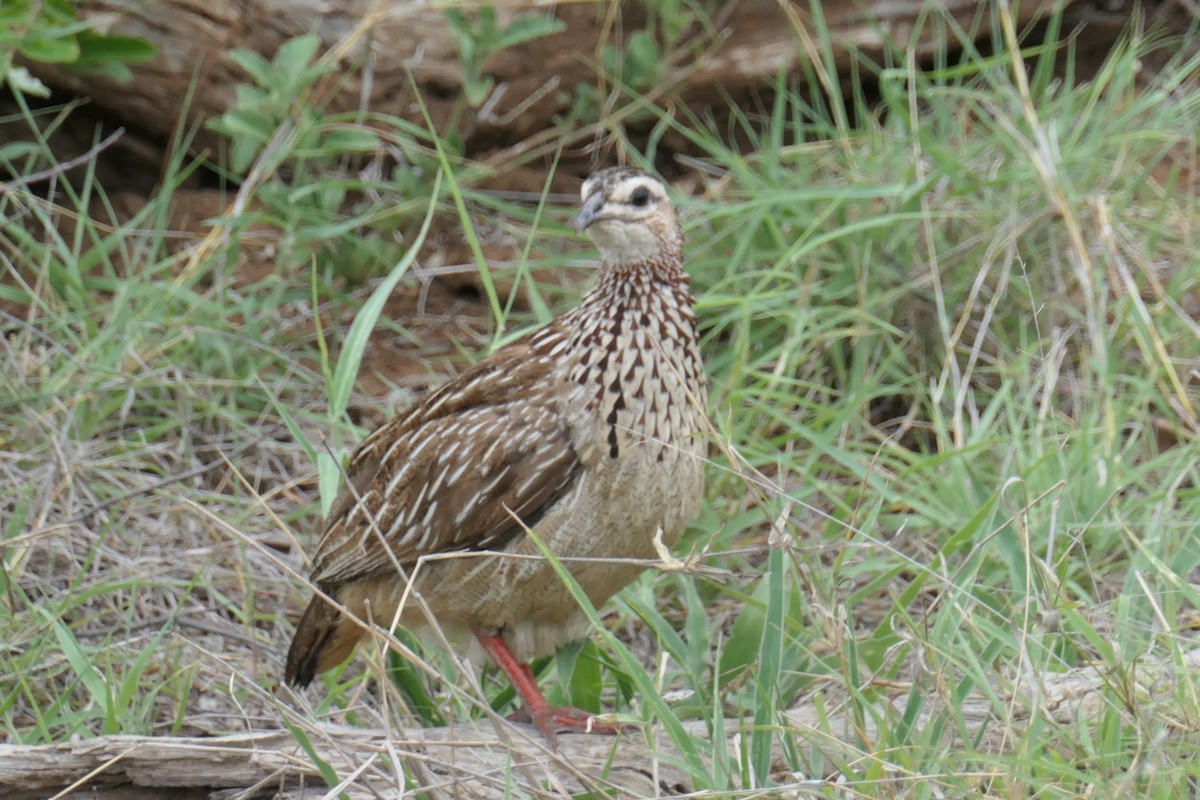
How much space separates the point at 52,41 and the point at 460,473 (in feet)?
6.78

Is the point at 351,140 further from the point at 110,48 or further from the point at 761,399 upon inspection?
the point at 761,399

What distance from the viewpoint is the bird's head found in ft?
10.7

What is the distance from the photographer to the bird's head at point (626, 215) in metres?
3.27

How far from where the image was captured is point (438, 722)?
11.1 ft

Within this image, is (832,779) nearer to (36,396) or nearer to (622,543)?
(622,543)

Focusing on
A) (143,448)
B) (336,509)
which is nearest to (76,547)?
(143,448)

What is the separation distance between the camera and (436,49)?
5180 millimetres

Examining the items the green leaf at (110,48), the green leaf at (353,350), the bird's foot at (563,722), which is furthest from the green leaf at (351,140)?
the bird's foot at (563,722)

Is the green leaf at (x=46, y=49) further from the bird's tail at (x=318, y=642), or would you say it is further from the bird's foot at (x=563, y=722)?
the bird's foot at (x=563, y=722)

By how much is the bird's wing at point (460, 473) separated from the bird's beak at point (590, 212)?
0.30 meters

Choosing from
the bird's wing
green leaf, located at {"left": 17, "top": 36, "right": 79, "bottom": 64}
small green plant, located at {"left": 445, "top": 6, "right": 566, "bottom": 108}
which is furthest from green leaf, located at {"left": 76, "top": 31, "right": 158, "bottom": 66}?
the bird's wing

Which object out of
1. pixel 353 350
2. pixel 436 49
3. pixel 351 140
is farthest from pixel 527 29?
pixel 353 350

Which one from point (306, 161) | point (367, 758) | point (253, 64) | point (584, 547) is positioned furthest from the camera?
point (306, 161)

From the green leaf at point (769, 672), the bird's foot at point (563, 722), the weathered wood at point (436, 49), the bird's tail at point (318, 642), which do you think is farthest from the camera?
the weathered wood at point (436, 49)
